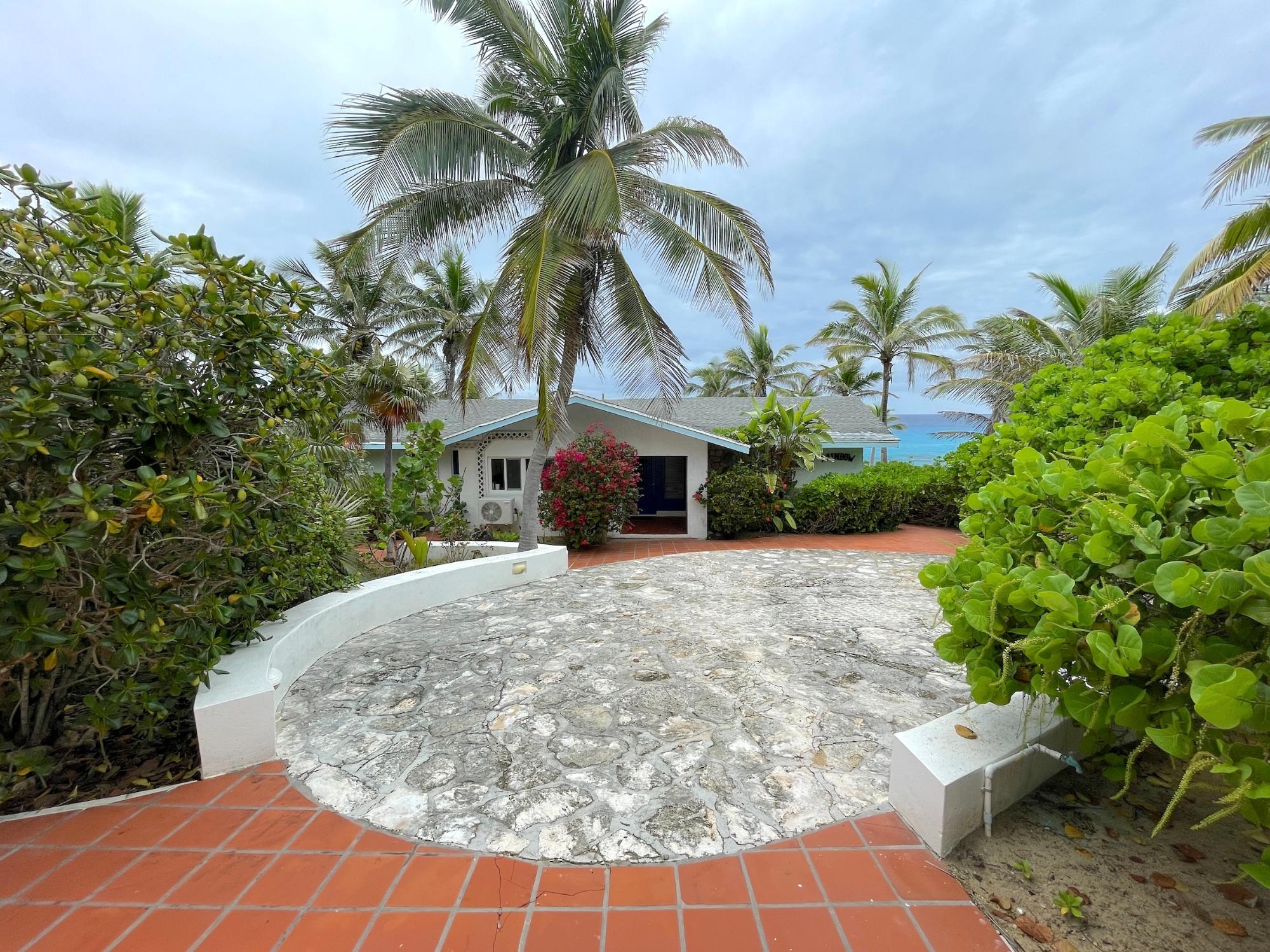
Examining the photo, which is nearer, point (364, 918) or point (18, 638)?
point (364, 918)

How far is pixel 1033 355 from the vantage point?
15.3 meters

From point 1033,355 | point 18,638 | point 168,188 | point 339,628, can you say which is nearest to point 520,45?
point 168,188

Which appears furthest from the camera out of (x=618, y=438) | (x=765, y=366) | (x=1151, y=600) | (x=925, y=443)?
(x=765, y=366)

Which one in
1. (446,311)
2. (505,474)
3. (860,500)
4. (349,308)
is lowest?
(860,500)

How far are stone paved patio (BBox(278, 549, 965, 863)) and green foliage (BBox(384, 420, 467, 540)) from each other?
7.92 ft

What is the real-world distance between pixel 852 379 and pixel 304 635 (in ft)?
90.0

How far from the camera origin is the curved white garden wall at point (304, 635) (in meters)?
2.96

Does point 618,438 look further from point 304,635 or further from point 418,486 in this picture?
point 304,635

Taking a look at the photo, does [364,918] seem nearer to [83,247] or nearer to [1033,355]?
[83,247]

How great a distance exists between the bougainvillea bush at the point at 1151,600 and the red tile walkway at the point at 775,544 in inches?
298

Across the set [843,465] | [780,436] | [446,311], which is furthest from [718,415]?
[446,311]

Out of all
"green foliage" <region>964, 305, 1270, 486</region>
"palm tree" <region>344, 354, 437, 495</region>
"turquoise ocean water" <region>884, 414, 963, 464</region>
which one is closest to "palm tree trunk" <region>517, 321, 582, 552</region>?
"palm tree" <region>344, 354, 437, 495</region>

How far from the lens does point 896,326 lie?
20953mm

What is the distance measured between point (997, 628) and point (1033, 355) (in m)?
17.6
